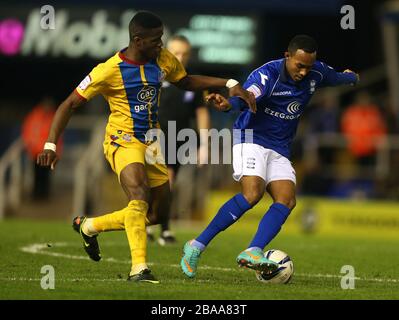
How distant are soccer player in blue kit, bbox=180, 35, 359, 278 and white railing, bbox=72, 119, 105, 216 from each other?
1105cm

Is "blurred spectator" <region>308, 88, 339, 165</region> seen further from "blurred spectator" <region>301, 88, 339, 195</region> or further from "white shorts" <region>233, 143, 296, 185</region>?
"white shorts" <region>233, 143, 296, 185</region>

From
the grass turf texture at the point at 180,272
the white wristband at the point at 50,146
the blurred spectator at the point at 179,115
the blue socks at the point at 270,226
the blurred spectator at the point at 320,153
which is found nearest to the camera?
the grass turf texture at the point at 180,272

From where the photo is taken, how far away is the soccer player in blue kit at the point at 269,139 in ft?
29.9

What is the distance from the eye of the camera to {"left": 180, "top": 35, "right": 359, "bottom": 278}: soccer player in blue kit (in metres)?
9.12

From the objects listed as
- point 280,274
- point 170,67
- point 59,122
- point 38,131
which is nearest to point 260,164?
point 280,274

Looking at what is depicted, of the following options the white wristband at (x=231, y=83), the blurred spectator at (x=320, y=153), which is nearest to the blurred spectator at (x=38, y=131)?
the blurred spectator at (x=320, y=153)

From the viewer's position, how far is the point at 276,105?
9.50 metres

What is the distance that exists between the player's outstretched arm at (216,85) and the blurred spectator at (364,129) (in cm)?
1192

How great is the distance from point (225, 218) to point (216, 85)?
1.15m

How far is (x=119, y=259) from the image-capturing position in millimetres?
10773

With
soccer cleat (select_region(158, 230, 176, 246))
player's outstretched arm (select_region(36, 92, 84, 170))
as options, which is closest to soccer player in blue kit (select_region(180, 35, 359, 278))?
player's outstretched arm (select_region(36, 92, 84, 170))

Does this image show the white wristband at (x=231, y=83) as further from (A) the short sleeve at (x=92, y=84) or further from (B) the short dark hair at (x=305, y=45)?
(A) the short sleeve at (x=92, y=84)
